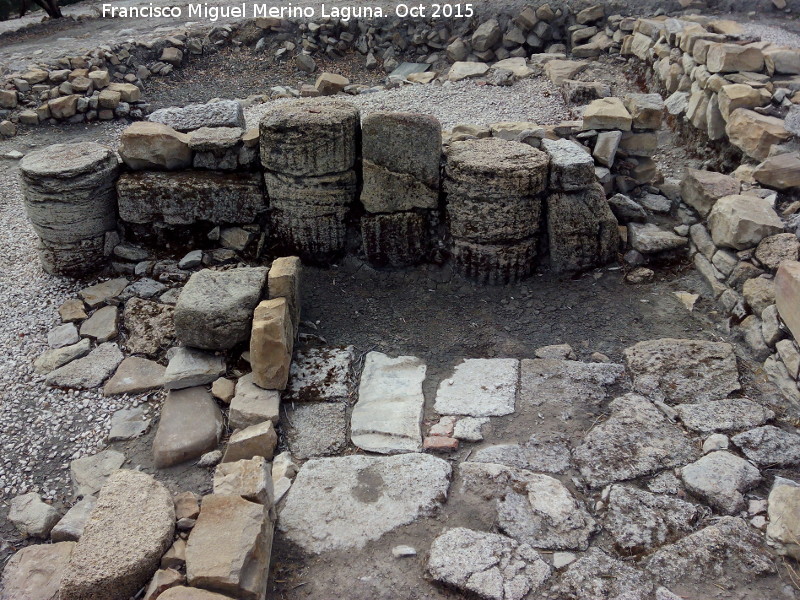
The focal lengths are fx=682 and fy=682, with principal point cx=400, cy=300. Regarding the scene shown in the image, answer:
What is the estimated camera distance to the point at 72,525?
3.81m

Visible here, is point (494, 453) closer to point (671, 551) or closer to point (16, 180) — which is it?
point (671, 551)

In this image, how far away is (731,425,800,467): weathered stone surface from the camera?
384 centimetres

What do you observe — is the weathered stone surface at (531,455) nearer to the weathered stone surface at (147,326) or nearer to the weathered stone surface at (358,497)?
the weathered stone surface at (358,497)

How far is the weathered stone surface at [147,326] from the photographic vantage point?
17.0 feet

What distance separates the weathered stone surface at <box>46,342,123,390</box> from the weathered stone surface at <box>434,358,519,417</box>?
2455mm

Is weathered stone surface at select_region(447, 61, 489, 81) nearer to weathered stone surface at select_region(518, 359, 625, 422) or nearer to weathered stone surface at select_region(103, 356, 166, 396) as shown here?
weathered stone surface at select_region(518, 359, 625, 422)

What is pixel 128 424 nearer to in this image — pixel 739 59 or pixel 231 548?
pixel 231 548

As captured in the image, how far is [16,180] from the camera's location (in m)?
8.14

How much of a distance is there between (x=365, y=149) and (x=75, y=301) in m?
2.71

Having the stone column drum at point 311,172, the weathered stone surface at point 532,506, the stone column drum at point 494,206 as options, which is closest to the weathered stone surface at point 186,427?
the weathered stone surface at point 532,506

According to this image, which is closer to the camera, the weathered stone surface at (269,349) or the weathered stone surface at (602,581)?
the weathered stone surface at (602,581)

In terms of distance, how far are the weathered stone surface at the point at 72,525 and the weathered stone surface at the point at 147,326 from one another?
1458mm

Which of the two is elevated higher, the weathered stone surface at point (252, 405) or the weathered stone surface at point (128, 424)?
the weathered stone surface at point (252, 405)

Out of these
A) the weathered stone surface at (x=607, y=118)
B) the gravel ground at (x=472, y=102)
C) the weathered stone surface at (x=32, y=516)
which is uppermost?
the weathered stone surface at (x=607, y=118)
